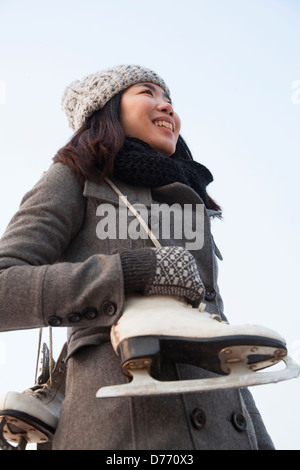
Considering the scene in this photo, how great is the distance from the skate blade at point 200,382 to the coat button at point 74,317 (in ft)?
0.83

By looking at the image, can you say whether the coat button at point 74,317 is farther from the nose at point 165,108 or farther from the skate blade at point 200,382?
the nose at point 165,108

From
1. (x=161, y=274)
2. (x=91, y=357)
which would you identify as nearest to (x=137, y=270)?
(x=161, y=274)

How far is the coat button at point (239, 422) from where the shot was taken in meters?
1.40

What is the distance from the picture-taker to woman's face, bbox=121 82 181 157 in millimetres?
2160

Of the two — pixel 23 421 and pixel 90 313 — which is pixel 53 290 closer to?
pixel 90 313

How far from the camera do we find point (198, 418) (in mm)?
1309

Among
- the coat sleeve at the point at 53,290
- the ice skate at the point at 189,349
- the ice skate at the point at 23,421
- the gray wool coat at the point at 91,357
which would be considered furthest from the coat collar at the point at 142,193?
the ice skate at the point at 23,421

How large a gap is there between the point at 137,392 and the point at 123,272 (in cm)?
35

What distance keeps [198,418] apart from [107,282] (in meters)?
0.47

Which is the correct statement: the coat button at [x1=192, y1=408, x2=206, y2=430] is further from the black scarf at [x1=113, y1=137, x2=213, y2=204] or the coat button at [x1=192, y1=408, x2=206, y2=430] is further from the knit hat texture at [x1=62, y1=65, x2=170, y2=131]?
the knit hat texture at [x1=62, y1=65, x2=170, y2=131]

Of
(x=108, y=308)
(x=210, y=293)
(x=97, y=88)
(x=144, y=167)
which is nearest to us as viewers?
(x=108, y=308)

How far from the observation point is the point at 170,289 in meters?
1.32

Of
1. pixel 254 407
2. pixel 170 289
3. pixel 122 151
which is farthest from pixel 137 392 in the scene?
pixel 122 151

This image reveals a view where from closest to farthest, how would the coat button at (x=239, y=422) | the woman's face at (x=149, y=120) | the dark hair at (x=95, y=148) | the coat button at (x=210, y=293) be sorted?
the coat button at (x=239, y=422)
the coat button at (x=210, y=293)
the dark hair at (x=95, y=148)
the woman's face at (x=149, y=120)
